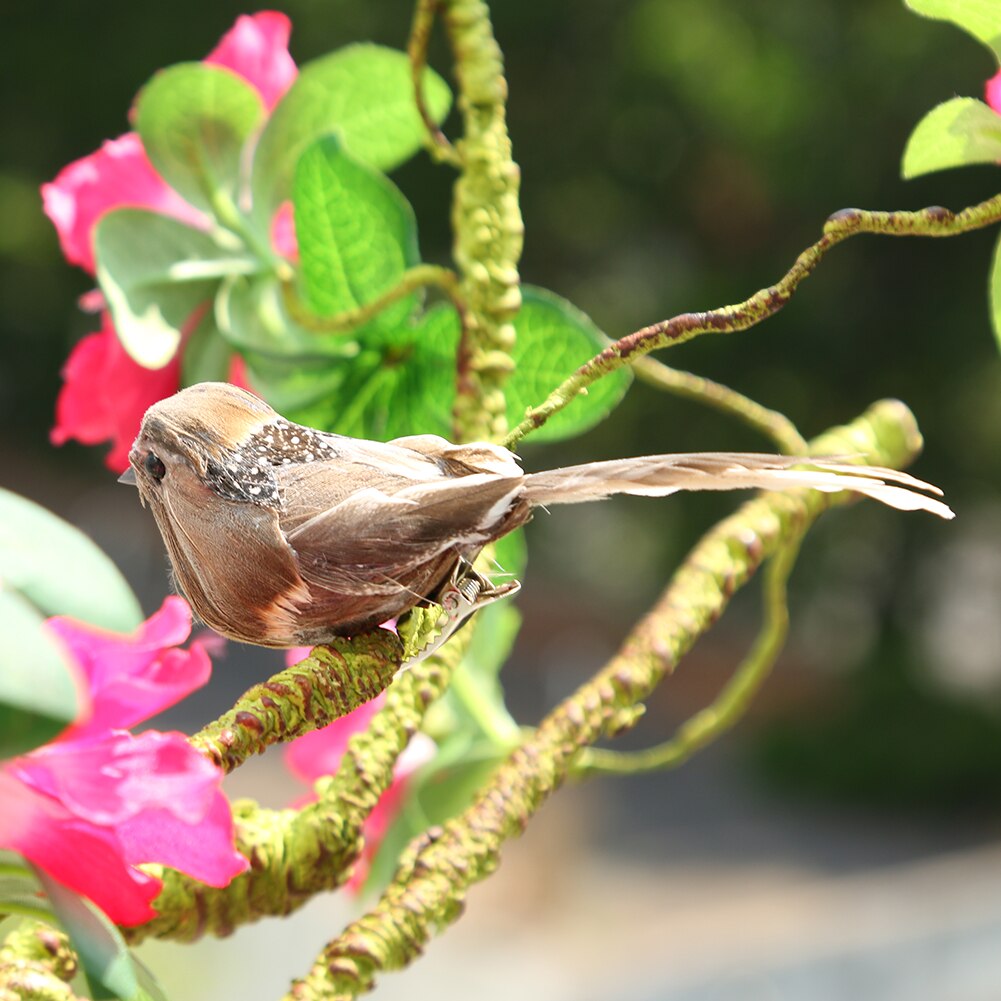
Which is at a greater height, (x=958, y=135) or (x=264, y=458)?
(x=958, y=135)

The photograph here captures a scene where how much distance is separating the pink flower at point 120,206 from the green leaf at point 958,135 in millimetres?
152

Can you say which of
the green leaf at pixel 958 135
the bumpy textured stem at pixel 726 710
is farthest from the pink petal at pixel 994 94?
the bumpy textured stem at pixel 726 710

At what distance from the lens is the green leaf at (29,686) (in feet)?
0.44

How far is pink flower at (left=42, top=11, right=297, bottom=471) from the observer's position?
11.4 inches

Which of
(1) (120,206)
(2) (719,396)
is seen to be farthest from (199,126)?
(2) (719,396)

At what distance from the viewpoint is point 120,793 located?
17 cm

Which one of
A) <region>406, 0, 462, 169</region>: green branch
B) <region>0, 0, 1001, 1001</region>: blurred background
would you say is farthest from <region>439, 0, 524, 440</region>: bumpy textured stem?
<region>0, 0, 1001, 1001</region>: blurred background

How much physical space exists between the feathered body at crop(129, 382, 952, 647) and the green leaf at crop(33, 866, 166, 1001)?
40mm

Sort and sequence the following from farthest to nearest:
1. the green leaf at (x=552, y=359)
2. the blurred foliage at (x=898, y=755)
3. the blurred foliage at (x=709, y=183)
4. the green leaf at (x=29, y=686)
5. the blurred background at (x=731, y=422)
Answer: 1. the blurred foliage at (x=709, y=183)
2. the blurred foliage at (x=898, y=755)
3. the blurred background at (x=731, y=422)
4. the green leaf at (x=552, y=359)
5. the green leaf at (x=29, y=686)

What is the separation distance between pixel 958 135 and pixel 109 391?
194mm

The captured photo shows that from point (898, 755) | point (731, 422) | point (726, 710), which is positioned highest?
point (731, 422)

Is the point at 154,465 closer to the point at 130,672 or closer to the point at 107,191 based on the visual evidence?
the point at 130,672

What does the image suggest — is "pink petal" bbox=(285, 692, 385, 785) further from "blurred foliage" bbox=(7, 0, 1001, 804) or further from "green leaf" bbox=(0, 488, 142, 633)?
"blurred foliage" bbox=(7, 0, 1001, 804)

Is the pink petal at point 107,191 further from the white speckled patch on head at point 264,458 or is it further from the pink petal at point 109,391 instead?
the white speckled patch on head at point 264,458
